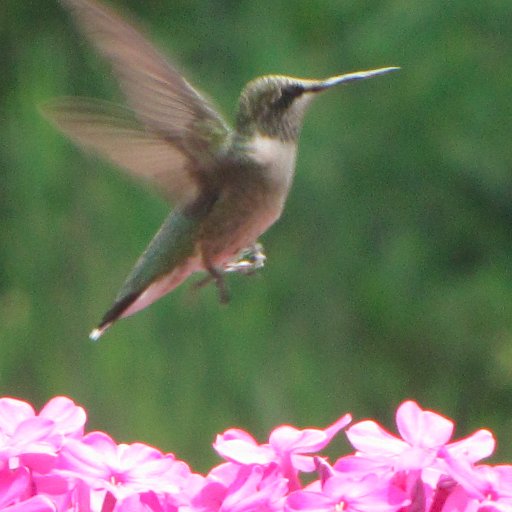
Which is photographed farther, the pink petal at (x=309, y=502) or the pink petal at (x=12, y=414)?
the pink petal at (x=12, y=414)

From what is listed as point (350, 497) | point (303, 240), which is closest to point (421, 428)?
point (350, 497)

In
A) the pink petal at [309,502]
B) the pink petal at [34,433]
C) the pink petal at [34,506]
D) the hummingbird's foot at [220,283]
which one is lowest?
the pink petal at [34,506]

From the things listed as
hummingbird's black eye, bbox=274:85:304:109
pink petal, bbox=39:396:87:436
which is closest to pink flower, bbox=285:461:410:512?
pink petal, bbox=39:396:87:436

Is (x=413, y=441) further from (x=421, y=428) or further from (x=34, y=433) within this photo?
(x=34, y=433)

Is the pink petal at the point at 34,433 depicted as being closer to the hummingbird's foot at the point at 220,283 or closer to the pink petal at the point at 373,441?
the pink petal at the point at 373,441

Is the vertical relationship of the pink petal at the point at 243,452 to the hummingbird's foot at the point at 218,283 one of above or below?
below

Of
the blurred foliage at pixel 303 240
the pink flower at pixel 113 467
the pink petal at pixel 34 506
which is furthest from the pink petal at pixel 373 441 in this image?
the blurred foliage at pixel 303 240

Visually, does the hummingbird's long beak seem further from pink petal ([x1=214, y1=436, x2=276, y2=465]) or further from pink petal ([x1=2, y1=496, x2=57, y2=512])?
pink petal ([x1=2, y1=496, x2=57, y2=512])
